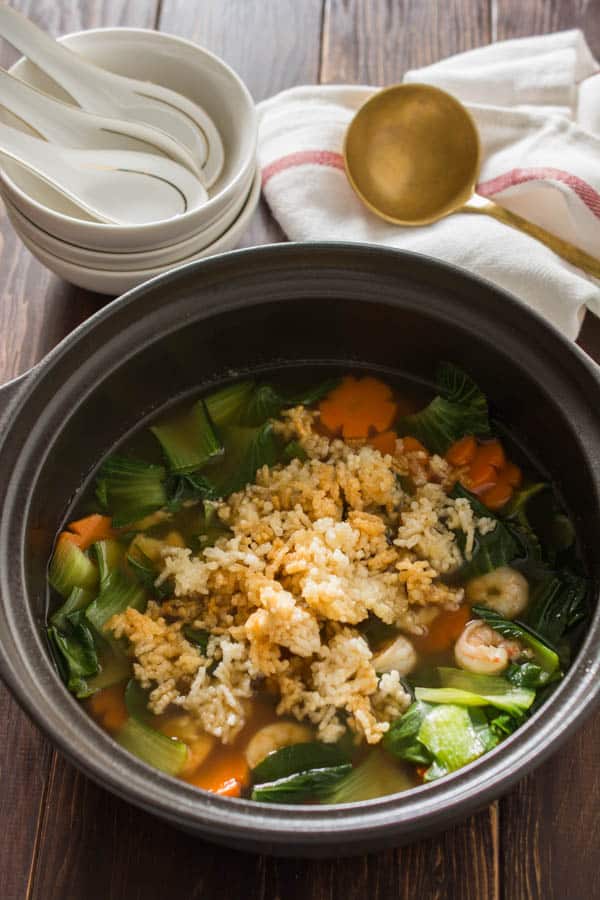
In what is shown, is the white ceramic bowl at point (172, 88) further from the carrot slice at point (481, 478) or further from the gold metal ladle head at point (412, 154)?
the carrot slice at point (481, 478)

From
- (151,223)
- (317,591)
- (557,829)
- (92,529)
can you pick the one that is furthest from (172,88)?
(557,829)

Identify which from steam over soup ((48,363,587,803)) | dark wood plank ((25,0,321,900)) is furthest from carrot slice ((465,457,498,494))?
dark wood plank ((25,0,321,900))

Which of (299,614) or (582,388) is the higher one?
(582,388)

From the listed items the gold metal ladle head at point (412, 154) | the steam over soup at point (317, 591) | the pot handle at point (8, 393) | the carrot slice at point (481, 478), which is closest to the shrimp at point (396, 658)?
the steam over soup at point (317, 591)

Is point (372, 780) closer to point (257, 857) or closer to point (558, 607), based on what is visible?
point (257, 857)

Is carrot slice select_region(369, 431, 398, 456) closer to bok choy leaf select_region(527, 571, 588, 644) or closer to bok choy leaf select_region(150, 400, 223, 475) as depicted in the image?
bok choy leaf select_region(150, 400, 223, 475)

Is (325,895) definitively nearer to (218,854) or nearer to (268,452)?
(218,854)

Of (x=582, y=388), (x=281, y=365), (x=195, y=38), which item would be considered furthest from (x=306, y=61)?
(x=582, y=388)
